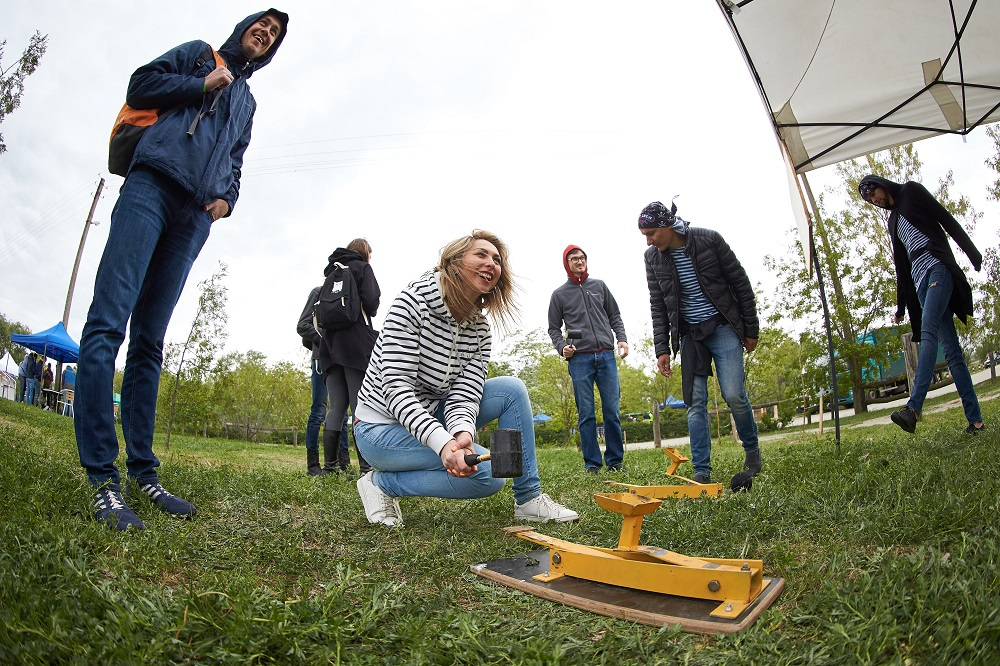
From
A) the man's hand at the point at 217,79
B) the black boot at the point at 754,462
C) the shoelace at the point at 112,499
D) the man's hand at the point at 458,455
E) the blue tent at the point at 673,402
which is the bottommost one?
the blue tent at the point at 673,402

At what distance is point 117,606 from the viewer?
1562 mm

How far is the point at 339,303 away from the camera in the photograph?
5070mm

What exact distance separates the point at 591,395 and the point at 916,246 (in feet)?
10.2

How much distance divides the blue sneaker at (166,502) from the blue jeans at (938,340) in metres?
5.09

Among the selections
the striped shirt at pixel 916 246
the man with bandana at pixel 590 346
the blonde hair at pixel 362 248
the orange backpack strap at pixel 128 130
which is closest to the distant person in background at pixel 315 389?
the blonde hair at pixel 362 248

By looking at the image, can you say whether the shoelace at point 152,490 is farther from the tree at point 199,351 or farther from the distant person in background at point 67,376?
the distant person in background at point 67,376

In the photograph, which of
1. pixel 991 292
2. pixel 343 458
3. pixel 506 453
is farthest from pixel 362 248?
pixel 991 292

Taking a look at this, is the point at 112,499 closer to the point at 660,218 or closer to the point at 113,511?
the point at 113,511

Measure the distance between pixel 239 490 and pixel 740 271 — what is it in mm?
3777

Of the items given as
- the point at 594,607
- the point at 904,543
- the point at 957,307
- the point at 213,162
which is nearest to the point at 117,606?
the point at 594,607

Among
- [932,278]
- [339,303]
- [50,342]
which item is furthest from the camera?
[50,342]

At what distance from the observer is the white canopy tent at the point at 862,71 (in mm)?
5238

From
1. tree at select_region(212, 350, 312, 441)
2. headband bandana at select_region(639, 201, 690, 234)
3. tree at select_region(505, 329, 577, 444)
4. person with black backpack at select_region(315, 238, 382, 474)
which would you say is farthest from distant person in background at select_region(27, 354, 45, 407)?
headband bandana at select_region(639, 201, 690, 234)

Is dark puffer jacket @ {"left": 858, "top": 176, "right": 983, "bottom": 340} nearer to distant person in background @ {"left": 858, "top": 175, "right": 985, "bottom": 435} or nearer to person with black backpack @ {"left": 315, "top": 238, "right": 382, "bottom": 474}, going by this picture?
distant person in background @ {"left": 858, "top": 175, "right": 985, "bottom": 435}
